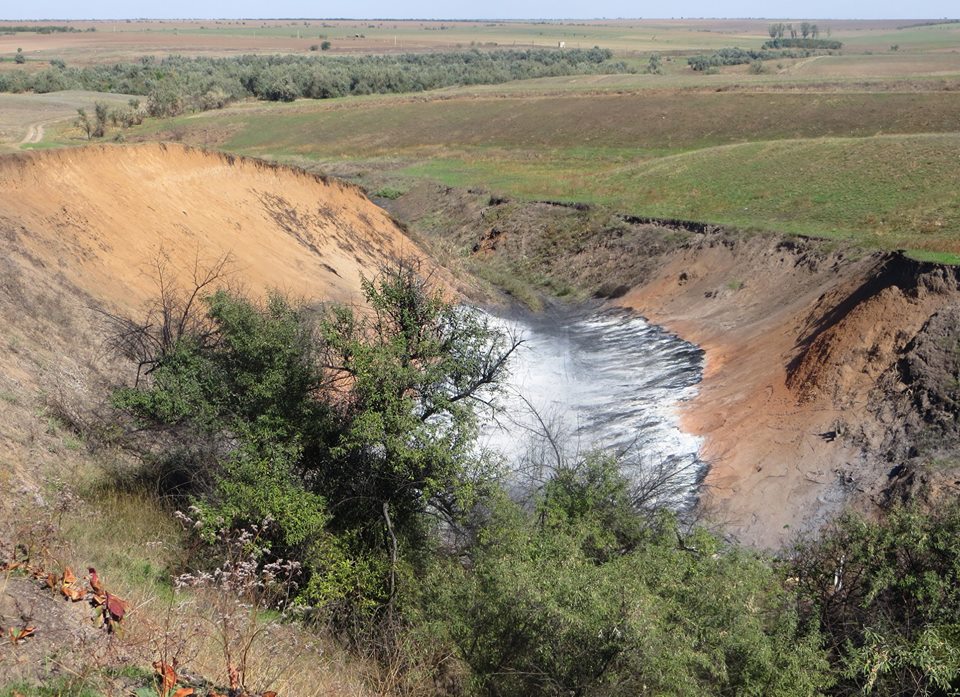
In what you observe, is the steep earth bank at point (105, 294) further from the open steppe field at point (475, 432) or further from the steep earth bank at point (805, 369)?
the steep earth bank at point (805, 369)

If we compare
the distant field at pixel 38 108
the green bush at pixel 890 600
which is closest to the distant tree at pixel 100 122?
the distant field at pixel 38 108

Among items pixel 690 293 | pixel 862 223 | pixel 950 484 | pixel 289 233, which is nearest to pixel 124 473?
pixel 950 484

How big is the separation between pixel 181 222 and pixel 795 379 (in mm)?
16977

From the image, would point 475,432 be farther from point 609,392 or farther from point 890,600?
point 609,392

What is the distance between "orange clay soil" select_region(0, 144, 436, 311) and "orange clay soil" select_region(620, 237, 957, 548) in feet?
35.2

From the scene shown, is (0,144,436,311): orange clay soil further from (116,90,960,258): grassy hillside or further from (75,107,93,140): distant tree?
(75,107,93,140): distant tree

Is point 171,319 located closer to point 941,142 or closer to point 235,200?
point 235,200

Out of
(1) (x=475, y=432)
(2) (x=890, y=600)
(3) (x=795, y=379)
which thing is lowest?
(3) (x=795, y=379)

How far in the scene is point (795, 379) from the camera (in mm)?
20031

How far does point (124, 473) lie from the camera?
483 inches

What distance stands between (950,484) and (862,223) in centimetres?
1507

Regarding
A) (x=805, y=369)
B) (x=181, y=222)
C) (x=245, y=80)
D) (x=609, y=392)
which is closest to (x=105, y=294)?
(x=181, y=222)

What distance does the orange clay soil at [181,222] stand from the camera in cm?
2195

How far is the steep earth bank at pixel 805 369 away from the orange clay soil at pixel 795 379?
0.04 meters
